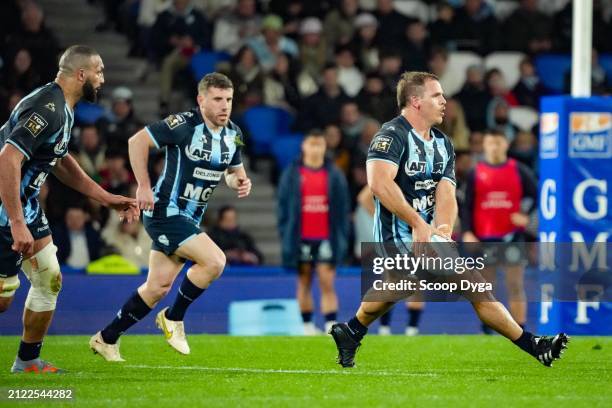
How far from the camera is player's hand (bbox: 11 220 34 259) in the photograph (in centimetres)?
840

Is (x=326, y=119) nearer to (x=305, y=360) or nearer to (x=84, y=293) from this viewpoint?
(x=84, y=293)

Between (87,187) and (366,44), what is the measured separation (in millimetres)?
11176

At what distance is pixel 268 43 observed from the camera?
19453mm

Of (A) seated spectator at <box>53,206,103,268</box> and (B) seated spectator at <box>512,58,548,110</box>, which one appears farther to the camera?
(B) seated spectator at <box>512,58,548,110</box>

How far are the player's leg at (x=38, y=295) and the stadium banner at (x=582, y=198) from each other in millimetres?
6002

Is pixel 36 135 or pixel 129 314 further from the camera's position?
pixel 129 314

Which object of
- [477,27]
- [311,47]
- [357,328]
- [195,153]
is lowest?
[357,328]

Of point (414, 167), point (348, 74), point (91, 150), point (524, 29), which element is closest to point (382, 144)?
point (414, 167)

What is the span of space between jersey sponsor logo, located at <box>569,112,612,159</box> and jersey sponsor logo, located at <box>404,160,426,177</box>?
417 centimetres

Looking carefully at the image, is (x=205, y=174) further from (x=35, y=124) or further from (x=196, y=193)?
(x=35, y=124)

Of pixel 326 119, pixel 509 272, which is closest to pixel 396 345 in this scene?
pixel 509 272

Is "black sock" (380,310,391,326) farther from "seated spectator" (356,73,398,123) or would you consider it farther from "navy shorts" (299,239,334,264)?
"seated spectator" (356,73,398,123)

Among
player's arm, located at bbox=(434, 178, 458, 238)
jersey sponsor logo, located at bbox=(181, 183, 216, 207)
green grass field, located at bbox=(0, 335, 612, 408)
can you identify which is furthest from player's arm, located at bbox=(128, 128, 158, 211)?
player's arm, located at bbox=(434, 178, 458, 238)

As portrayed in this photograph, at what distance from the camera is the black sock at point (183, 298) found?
1026 cm
